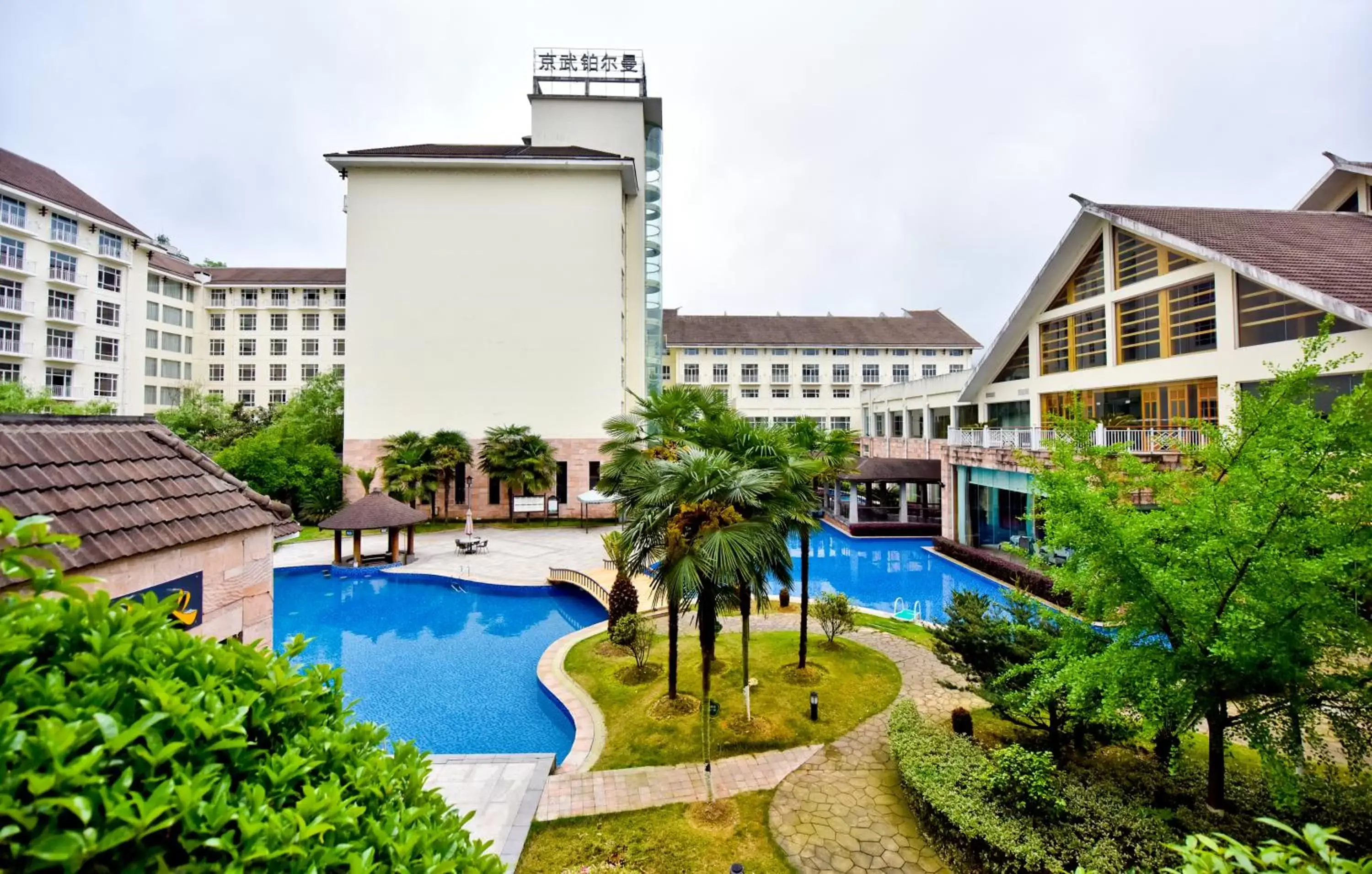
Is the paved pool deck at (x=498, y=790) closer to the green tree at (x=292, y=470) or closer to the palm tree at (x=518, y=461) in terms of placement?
the palm tree at (x=518, y=461)

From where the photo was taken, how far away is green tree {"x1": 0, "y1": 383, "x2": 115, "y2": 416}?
2697 cm

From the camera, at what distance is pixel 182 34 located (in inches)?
467

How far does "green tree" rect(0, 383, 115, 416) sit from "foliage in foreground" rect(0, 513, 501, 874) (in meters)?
32.7

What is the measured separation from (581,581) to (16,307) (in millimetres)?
39482

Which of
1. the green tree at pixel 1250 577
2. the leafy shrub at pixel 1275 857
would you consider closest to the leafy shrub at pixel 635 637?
the green tree at pixel 1250 577

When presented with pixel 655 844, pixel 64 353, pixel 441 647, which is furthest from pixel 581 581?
pixel 64 353

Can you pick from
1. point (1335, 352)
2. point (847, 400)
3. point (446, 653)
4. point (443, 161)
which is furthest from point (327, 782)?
point (847, 400)

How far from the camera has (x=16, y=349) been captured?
32.6 metres

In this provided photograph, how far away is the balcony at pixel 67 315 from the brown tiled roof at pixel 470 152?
67.3 feet

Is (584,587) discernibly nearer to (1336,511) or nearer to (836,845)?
(836,845)

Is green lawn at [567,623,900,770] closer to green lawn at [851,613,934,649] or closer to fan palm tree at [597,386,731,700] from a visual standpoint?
fan palm tree at [597,386,731,700]

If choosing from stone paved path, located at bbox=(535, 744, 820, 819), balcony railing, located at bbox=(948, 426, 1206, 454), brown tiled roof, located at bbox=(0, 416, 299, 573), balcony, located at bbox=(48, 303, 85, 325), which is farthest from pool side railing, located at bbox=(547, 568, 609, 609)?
balcony, located at bbox=(48, 303, 85, 325)

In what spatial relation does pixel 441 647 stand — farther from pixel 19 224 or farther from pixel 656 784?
pixel 19 224

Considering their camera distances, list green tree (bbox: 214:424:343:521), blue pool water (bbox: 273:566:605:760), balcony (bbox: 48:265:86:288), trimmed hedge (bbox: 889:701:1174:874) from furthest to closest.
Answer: balcony (bbox: 48:265:86:288) → green tree (bbox: 214:424:343:521) → blue pool water (bbox: 273:566:605:760) → trimmed hedge (bbox: 889:701:1174:874)
